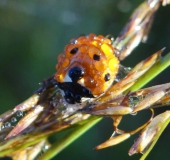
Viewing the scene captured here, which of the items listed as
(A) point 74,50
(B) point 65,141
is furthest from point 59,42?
(B) point 65,141

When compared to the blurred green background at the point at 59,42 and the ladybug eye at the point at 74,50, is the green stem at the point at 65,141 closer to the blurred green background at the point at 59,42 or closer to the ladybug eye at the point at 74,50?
the ladybug eye at the point at 74,50

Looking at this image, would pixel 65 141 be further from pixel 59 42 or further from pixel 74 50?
pixel 59 42

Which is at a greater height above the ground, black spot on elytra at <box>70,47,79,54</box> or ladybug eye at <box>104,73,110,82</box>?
black spot on elytra at <box>70,47,79,54</box>

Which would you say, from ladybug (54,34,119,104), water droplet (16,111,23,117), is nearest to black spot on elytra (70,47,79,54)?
ladybug (54,34,119,104)

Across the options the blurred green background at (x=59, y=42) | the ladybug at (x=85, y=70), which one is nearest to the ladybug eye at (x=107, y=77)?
the ladybug at (x=85, y=70)

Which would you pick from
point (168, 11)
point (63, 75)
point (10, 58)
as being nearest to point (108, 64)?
point (63, 75)

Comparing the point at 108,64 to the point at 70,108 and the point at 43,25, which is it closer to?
the point at 70,108

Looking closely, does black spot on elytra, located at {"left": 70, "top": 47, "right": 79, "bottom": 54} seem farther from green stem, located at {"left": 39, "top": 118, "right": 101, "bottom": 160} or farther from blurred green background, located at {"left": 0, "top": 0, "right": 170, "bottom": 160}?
blurred green background, located at {"left": 0, "top": 0, "right": 170, "bottom": 160}
